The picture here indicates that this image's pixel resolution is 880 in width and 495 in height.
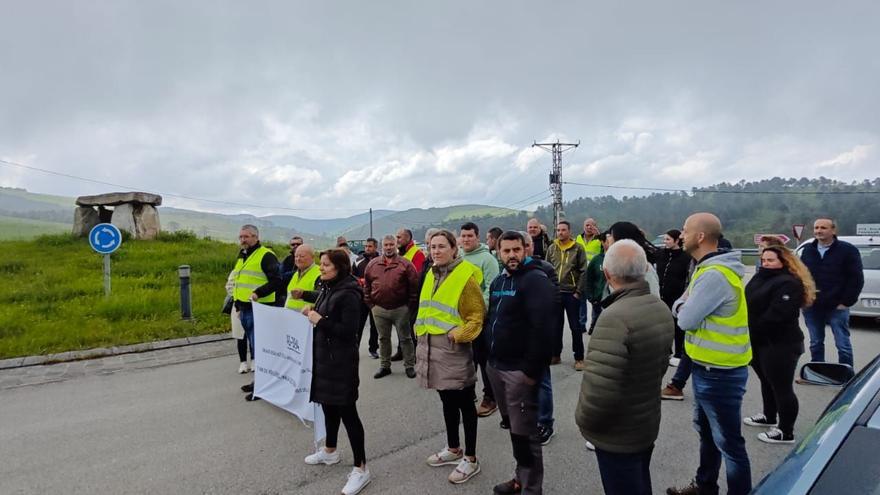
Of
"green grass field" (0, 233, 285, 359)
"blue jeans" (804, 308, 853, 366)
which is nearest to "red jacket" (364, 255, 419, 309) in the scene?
"green grass field" (0, 233, 285, 359)

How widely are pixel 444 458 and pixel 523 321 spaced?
1445mm

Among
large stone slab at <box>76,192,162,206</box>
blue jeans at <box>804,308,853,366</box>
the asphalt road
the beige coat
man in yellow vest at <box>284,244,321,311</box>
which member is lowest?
the asphalt road

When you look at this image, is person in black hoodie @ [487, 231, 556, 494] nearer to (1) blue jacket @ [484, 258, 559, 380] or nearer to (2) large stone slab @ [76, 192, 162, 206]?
(1) blue jacket @ [484, 258, 559, 380]

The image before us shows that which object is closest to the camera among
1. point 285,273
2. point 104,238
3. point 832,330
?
point 832,330

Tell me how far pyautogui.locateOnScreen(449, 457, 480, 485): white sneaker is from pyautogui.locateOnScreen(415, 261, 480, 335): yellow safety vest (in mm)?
1000

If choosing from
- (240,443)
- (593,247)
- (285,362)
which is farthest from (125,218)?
(593,247)

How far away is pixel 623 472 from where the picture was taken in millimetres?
2324

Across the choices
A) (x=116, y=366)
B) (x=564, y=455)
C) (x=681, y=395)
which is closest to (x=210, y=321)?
(x=116, y=366)

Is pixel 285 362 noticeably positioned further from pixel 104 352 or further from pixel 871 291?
pixel 871 291

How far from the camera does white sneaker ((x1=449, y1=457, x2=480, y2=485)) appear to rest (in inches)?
133

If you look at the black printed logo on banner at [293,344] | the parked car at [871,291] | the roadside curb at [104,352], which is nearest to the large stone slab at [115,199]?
the roadside curb at [104,352]

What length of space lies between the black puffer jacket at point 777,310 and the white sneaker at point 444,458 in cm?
262

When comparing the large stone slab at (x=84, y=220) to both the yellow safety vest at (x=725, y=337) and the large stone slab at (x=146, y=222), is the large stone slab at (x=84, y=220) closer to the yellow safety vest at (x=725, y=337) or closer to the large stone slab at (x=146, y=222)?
the large stone slab at (x=146, y=222)

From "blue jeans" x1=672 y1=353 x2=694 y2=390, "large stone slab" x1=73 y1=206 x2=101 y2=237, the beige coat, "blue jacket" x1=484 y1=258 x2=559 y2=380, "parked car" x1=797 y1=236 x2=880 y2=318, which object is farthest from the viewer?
"large stone slab" x1=73 y1=206 x2=101 y2=237
